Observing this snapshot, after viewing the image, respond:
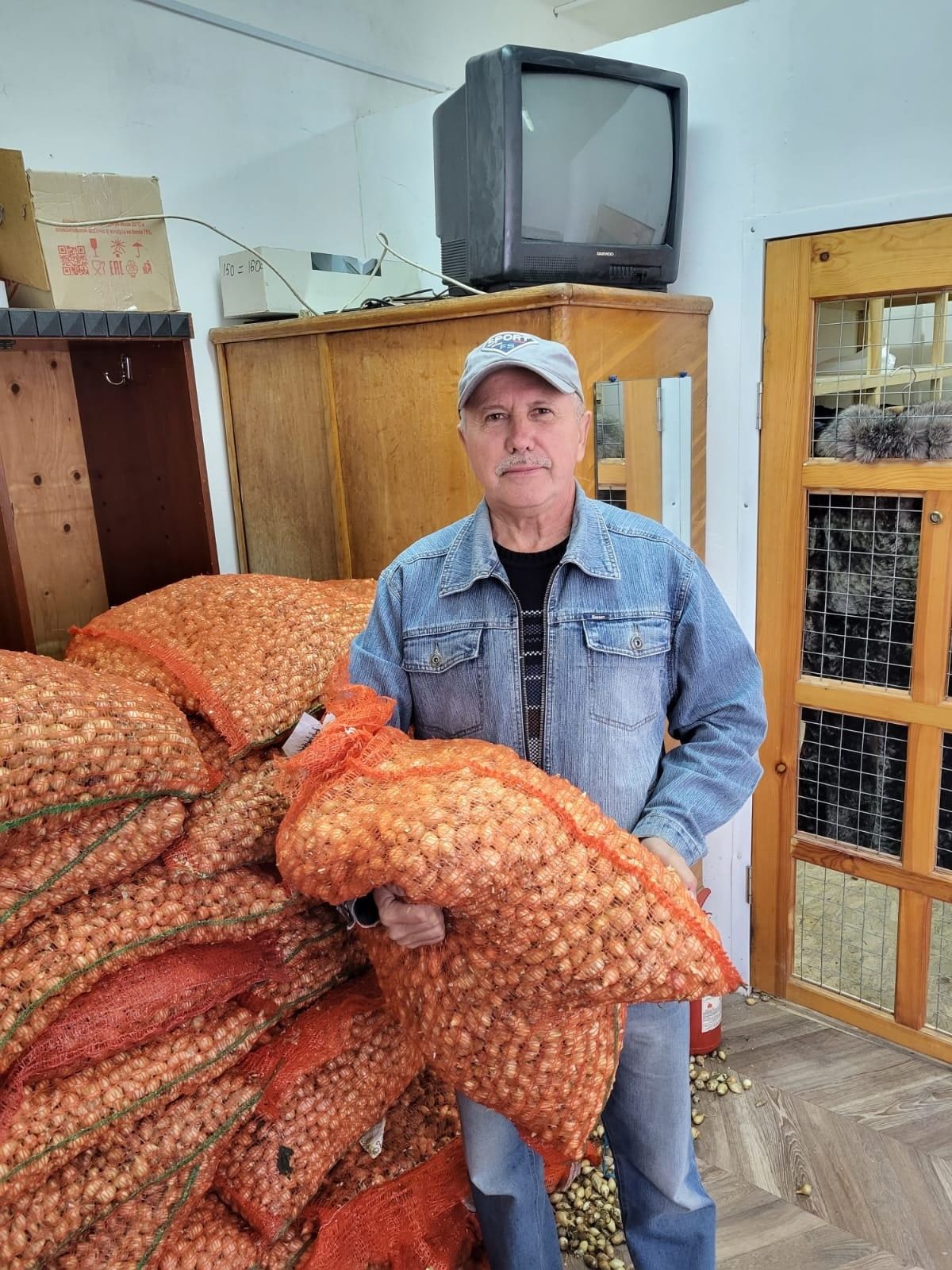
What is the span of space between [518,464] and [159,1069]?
100 centimetres

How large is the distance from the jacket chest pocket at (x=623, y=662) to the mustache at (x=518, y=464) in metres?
0.23

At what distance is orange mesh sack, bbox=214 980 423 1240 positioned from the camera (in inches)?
55.1

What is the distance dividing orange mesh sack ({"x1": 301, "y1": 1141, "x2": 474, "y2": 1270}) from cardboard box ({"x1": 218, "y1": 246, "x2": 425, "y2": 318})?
2031mm

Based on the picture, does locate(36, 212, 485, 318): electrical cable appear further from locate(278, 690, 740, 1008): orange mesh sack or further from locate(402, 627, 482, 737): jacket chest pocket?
locate(278, 690, 740, 1008): orange mesh sack

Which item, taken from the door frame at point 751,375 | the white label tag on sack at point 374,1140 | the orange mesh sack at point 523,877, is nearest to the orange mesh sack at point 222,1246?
the white label tag on sack at point 374,1140

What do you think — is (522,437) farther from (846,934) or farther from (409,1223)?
(846,934)

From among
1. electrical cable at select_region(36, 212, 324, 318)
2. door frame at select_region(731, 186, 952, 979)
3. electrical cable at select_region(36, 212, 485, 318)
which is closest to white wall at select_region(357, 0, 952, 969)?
door frame at select_region(731, 186, 952, 979)

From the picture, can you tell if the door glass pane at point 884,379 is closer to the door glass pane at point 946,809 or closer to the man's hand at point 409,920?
the door glass pane at point 946,809

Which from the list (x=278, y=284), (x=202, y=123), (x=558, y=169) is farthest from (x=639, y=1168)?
(x=202, y=123)

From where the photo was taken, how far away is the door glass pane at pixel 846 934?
2393mm

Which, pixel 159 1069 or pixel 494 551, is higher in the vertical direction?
pixel 494 551

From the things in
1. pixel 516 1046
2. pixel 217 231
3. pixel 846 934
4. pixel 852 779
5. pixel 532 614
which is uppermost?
pixel 217 231

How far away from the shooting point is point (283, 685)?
155 centimetres

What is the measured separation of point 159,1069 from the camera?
1.29 meters
